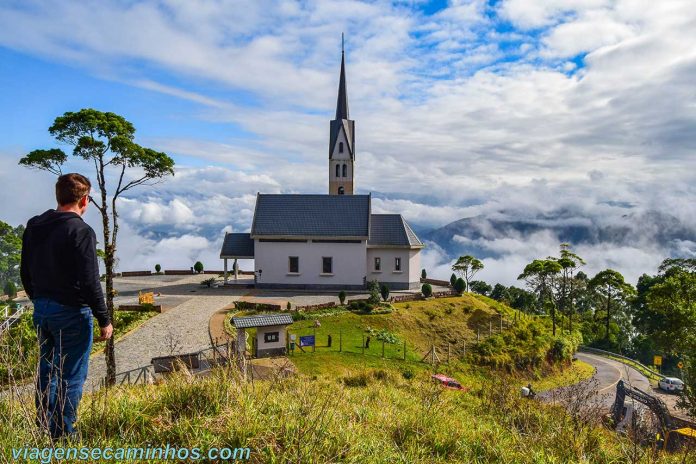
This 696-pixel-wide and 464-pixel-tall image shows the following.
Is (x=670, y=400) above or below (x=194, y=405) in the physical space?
below

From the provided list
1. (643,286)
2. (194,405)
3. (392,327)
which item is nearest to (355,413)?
(194,405)

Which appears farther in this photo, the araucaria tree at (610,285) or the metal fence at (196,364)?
the araucaria tree at (610,285)

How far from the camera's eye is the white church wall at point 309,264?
36.8m

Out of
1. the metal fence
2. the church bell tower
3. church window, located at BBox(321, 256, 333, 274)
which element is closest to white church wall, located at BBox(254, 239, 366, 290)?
church window, located at BBox(321, 256, 333, 274)

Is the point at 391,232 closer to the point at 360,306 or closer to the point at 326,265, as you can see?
the point at 326,265

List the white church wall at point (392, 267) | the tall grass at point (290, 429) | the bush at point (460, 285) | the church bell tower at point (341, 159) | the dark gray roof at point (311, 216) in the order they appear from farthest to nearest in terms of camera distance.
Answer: the church bell tower at point (341, 159)
the white church wall at point (392, 267)
the dark gray roof at point (311, 216)
the bush at point (460, 285)
the tall grass at point (290, 429)

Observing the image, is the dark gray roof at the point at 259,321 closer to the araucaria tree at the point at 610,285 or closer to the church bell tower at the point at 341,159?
the church bell tower at the point at 341,159

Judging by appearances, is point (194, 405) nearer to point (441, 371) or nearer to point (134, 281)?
point (441, 371)

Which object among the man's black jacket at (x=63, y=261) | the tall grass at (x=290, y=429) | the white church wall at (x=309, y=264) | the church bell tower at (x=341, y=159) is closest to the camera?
the man's black jacket at (x=63, y=261)

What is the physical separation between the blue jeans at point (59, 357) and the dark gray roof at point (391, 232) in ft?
110

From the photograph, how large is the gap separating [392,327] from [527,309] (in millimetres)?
23529

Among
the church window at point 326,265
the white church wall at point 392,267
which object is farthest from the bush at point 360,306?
the white church wall at point 392,267

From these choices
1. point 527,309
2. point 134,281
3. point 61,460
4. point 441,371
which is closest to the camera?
point 61,460

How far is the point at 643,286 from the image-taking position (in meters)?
55.8
